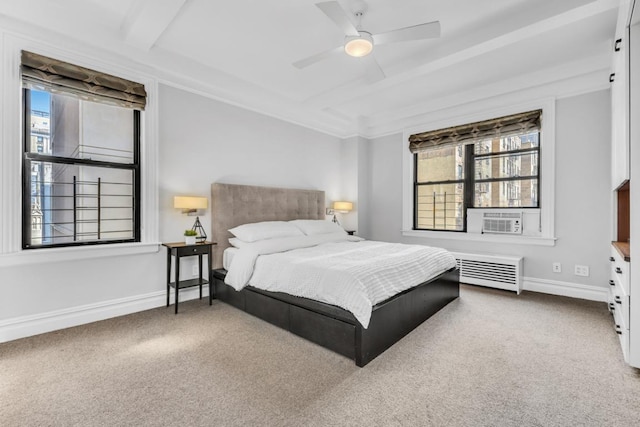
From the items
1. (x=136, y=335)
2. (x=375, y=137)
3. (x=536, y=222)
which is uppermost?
(x=375, y=137)

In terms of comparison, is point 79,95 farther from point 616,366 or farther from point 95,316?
point 616,366

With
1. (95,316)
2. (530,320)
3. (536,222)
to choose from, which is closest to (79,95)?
(95,316)

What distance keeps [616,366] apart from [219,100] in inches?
181

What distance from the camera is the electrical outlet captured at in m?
3.59

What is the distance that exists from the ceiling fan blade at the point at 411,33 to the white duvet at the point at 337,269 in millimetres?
1906

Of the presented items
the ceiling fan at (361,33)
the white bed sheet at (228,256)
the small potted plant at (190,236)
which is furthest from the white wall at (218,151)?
the ceiling fan at (361,33)

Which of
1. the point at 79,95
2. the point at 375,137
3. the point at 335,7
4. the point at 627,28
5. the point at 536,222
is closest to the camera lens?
the point at 627,28

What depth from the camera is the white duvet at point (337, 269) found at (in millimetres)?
2250

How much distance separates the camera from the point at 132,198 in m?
3.28

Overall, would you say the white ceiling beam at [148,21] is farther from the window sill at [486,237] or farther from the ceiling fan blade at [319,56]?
the window sill at [486,237]

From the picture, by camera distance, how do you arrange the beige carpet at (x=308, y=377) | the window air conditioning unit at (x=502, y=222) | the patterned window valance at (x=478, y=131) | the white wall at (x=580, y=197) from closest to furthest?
the beige carpet at (x=308, y=377) → the white wall at (x=580, y=197) → the patterned window valance at (x=478, y=131) → the window air conditioning unit at (x=502, y=222)

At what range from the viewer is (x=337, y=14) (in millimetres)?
2238

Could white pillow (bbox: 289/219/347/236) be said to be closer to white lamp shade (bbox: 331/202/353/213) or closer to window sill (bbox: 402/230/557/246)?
white lamp shade (bbox: 331/202/353/213)

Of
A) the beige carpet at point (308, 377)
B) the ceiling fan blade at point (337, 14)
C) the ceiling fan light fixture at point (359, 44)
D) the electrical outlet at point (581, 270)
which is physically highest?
the ceiling fan blade at point (337, 14)
